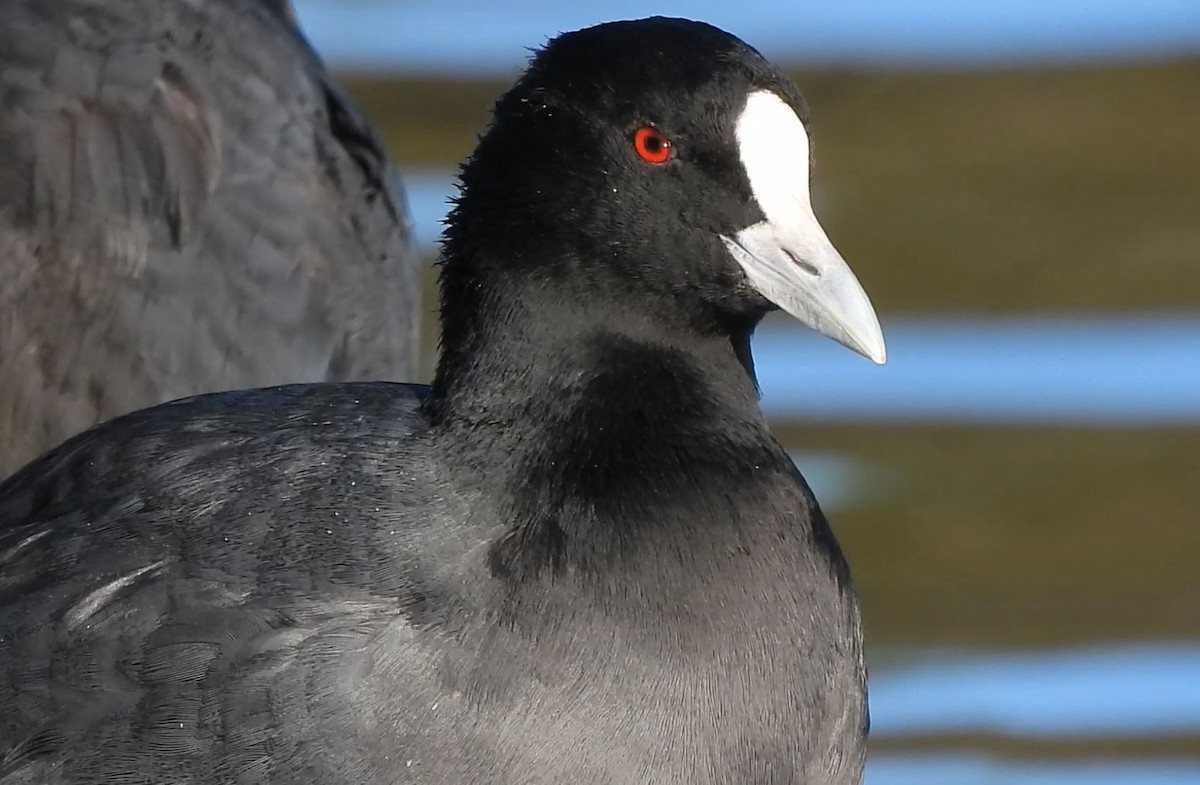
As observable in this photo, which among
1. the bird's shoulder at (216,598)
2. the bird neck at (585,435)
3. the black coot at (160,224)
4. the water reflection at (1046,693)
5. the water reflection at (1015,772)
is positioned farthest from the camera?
the water reflection at (1046,693)

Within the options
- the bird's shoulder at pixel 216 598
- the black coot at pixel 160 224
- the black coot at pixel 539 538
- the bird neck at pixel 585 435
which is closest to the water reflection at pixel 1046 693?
the black coot at pixel 160 224

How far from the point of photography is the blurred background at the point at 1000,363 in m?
7.58

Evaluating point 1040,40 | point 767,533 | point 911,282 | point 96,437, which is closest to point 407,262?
point 96,437

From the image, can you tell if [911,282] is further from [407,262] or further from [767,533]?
[767,533]

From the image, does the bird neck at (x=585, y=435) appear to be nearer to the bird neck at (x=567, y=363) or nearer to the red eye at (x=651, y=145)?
the bird neck at (x=567, y=363)

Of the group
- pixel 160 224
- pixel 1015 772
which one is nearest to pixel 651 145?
pixel 160 224

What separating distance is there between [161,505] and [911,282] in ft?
16.4

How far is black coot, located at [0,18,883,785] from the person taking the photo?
4.49 meters

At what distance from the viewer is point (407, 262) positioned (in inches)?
263

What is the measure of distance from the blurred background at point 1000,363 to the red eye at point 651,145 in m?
2.87

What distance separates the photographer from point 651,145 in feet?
15.3

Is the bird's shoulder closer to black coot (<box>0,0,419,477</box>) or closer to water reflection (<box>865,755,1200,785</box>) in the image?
black coot (<box>0,0,419,477</box>)

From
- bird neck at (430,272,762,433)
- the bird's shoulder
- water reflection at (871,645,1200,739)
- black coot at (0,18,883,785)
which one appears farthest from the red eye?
water reflection at (871,645,1200,739)

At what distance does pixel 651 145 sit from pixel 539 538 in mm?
641
